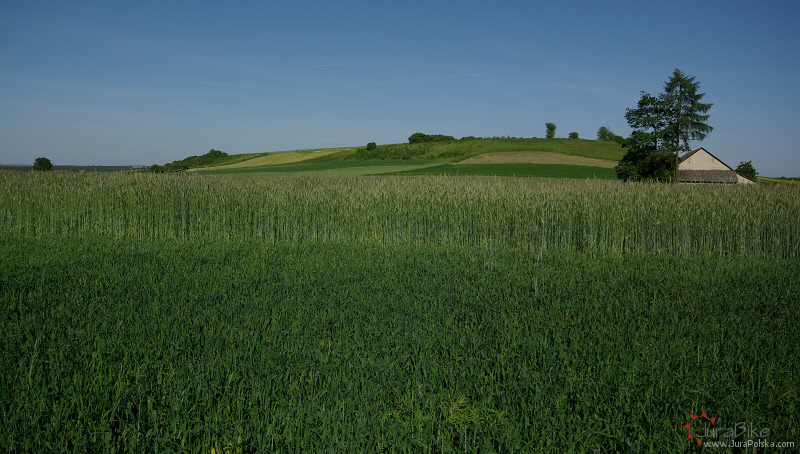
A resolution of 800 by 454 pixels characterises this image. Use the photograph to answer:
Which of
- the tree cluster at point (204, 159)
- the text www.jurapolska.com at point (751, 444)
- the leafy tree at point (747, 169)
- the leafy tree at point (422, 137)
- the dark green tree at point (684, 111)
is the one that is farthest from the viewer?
the leafy tree at point (422, 137)

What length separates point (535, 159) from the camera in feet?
176

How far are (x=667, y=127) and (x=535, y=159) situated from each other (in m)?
15.0

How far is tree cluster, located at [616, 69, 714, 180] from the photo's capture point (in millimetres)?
40312

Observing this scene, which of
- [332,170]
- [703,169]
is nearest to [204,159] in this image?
[332,170]

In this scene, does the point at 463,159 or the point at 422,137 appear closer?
the point at 463,159

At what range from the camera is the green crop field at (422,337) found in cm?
308

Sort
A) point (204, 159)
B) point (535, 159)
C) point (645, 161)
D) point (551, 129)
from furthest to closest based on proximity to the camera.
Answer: point (551, 129), point (204, 159), point (535, 159), point (645, 161)

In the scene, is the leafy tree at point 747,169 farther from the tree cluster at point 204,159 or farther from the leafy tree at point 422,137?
the tree cluster at point 204,159

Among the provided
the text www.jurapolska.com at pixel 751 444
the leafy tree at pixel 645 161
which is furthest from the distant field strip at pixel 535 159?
the text www.jurapolska.com at pixel 751 444

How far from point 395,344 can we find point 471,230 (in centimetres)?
678

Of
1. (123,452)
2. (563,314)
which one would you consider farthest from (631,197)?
(123,452)

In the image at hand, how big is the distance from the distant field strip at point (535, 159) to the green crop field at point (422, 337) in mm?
43015

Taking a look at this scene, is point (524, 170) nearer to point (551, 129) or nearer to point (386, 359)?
point (386, 359)

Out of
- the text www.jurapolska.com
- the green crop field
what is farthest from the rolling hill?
the text www.jurapolska.com
